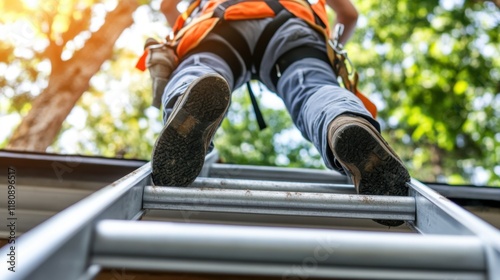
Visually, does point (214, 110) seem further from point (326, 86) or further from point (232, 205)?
Result: point (326, 86)

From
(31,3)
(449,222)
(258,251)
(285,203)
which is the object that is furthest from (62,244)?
(31,3)

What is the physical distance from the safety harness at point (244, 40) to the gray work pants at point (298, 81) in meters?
0.02

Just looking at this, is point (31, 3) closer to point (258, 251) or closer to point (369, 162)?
point (369, 162)

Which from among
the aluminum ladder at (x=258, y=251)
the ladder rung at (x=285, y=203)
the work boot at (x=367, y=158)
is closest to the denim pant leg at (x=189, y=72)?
the ladder rung at (x=285, y=203)

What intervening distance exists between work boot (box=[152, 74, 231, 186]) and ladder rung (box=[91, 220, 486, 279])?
538 millimetres

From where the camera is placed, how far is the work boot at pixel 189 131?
132 cm

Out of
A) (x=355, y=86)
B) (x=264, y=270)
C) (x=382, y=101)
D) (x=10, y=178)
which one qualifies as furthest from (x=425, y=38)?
(x=264, y=270)

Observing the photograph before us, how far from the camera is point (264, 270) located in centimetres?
81

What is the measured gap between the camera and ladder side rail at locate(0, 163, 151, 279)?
2.22 feet

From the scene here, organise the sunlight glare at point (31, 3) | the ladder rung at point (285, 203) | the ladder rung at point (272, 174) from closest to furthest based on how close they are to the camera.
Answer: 1. the ladder rung at point (285, 203)
2. the ladder rung at point (272, 174)
3. the sunlight glare at point (31, 3)

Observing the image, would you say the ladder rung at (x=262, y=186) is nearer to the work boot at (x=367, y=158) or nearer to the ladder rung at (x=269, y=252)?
the work boot at (x=367, y=158)

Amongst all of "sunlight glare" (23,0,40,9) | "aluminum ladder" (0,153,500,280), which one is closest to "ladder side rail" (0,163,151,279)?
"aluminum ladder" (0,153,500,280)

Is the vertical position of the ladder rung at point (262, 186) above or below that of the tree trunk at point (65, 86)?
above

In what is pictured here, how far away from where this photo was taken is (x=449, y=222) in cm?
105
